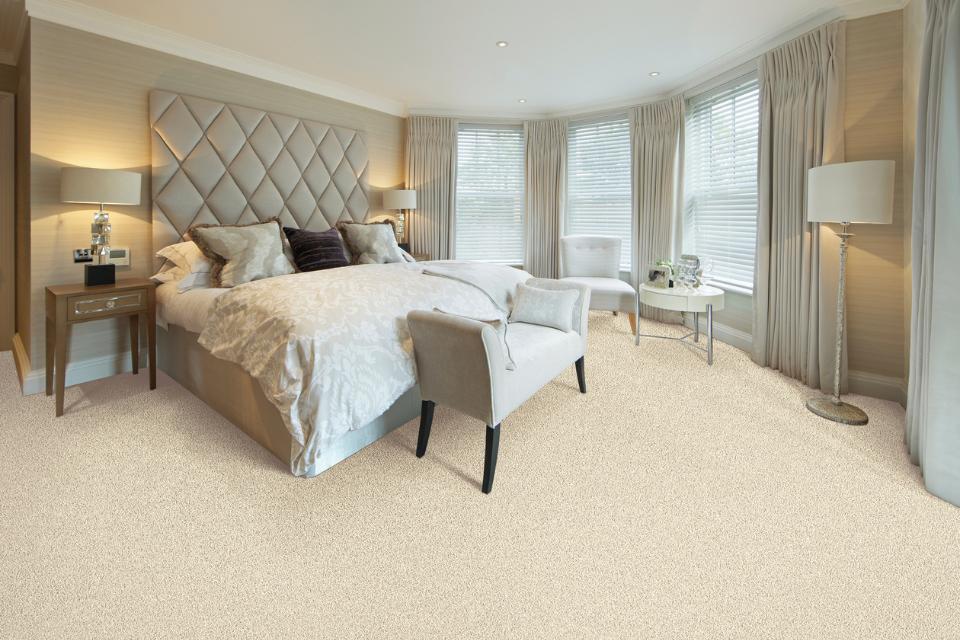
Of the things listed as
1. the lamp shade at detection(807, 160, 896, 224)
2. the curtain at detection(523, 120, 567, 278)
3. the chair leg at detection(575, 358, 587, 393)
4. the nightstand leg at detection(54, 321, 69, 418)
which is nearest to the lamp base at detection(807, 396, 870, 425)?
the lamp shade at detection(807, 160, 896, 224)

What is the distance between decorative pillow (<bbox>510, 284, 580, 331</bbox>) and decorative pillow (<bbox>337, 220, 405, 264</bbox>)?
1.75m

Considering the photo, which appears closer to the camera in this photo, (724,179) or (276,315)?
(276,315)

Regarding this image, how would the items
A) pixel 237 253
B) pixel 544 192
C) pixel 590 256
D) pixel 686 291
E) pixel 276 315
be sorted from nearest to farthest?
pixel 276 315 < pixel 237 253 < pixel 686 291 < pixel 590 256 < pixel 544 192

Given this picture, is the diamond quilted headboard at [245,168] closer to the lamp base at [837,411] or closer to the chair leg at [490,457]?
the chair leg at [490,457]

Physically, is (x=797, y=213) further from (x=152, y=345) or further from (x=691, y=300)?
(x=152, y=345)

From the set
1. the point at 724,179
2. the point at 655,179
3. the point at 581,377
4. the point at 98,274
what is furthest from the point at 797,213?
the point at 98,274

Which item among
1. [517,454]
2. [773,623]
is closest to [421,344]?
[517,454]

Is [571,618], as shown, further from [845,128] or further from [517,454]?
[845,128]

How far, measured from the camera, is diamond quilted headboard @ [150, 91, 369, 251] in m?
3.54

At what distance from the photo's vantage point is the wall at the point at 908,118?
8.75 ft

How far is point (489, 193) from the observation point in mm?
6027

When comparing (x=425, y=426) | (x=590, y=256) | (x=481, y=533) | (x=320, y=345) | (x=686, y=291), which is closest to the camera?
(x=481, y=533)

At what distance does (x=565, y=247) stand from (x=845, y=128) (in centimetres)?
284

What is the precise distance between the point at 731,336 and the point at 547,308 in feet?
8.10
